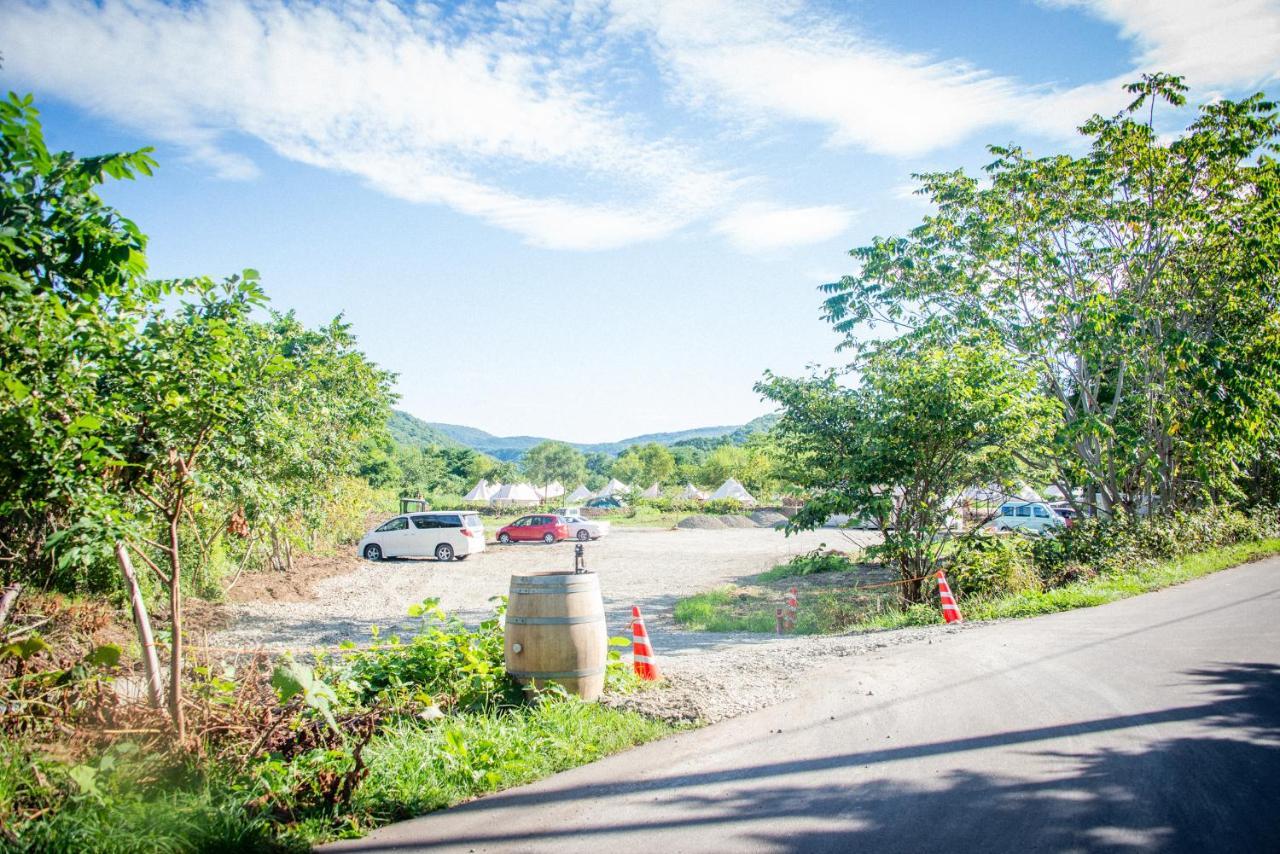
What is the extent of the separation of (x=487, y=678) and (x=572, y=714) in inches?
33.8

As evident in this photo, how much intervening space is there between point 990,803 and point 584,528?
28.8 meters

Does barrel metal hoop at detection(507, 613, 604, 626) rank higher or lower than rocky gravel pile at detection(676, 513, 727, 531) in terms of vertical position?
higher

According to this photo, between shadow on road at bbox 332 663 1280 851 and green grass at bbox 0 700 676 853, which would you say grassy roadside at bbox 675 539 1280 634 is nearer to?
shadow on road at bbox 332 663 1280 851

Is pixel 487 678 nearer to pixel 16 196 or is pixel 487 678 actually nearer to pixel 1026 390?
pixel 16 196

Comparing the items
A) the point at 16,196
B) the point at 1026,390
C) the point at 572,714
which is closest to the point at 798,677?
the point at 572,714

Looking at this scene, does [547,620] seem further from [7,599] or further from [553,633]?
[7,599]

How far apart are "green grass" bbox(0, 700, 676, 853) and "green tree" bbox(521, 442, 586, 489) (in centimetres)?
7392

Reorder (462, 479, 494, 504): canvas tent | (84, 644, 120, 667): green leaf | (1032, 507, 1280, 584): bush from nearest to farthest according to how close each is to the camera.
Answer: (84, 644, 120, 667): green leaf
(1032, 507, 1280, 584): bush
(462, 479, 494, 504): canvas tent

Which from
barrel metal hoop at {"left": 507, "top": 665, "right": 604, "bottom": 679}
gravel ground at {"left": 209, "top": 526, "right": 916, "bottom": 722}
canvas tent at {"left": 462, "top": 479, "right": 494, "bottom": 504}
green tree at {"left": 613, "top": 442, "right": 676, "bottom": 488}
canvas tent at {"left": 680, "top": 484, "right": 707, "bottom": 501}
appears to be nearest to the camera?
barrel metal hoop at {"left": 507, "top": 665, "right": 604, "bottom": 679}

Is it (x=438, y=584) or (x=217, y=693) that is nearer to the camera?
(x=217, y=693)

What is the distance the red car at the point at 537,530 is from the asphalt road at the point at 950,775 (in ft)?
83.6

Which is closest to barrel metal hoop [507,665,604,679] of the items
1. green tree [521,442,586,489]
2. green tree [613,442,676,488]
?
green tree [521,442,586,489]

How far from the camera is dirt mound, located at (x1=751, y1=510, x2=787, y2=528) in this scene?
4933cm

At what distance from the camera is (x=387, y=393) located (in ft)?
A: 64.4
